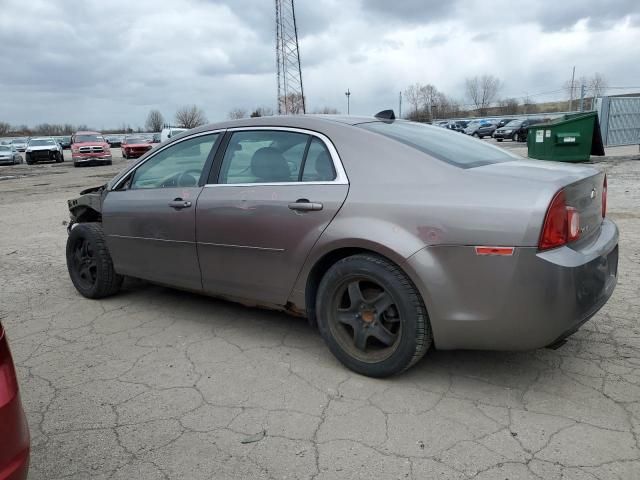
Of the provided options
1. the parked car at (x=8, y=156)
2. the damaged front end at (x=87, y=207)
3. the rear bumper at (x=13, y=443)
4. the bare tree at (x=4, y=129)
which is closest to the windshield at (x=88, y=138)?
the parked car at (x=8, y=156)

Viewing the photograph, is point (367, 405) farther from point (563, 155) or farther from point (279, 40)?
point (279, 40)

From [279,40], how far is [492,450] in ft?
189

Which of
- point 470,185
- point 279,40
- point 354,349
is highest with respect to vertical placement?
point 279,40

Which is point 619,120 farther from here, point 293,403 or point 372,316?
point 293,403

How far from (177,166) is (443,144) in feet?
6.77

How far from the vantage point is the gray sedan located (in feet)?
8.46

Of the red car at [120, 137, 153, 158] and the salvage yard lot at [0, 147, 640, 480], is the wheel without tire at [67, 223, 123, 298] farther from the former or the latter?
the red car at [120, 137, 153, 158]

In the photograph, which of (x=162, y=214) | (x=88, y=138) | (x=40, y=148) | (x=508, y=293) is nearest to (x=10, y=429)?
(x=508, y=293)

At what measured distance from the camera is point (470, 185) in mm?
2703

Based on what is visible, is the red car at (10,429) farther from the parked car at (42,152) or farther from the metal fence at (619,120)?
the parked car at (42,152)

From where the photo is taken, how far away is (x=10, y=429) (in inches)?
69.2

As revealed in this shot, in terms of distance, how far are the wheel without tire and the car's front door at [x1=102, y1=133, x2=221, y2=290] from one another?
0.69ft

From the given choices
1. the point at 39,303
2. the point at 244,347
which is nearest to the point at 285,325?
the point at 244,347

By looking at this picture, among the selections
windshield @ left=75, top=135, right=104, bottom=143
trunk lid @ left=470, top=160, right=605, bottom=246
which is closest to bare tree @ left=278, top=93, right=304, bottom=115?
windshield @ left=75, top=135, right=104, bottom=143
